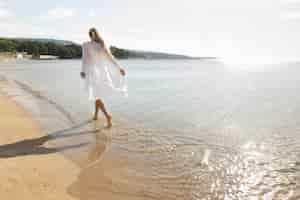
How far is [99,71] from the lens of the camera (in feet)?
23.1

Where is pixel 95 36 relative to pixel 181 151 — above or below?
above

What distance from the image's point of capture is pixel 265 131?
22.5ft

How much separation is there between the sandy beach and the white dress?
1.68m

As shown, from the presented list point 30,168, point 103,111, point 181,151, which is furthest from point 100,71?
point 30,168

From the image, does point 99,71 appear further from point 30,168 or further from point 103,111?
point 30,168

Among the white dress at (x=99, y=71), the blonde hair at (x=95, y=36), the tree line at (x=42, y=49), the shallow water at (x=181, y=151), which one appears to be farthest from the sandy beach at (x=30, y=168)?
the tree line at (x=42, y=49)

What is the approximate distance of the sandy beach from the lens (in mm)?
3389

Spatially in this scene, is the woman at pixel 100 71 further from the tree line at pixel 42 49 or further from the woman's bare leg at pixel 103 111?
the tree line at pixel 42 49

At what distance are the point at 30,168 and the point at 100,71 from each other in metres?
3.41

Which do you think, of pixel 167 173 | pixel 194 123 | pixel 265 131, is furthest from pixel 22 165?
pixel 265 131

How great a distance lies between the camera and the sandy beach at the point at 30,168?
11.1 ft

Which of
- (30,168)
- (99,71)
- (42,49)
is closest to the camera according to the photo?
(30,168)

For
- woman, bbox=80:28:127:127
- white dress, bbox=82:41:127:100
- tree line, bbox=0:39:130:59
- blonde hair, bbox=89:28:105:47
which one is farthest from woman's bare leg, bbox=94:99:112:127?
tree line, bbox=0:39:130:59

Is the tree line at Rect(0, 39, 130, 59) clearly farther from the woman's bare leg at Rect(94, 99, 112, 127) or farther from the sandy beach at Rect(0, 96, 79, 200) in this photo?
the sandy beach at Rect(0, 96, 79, 200)
